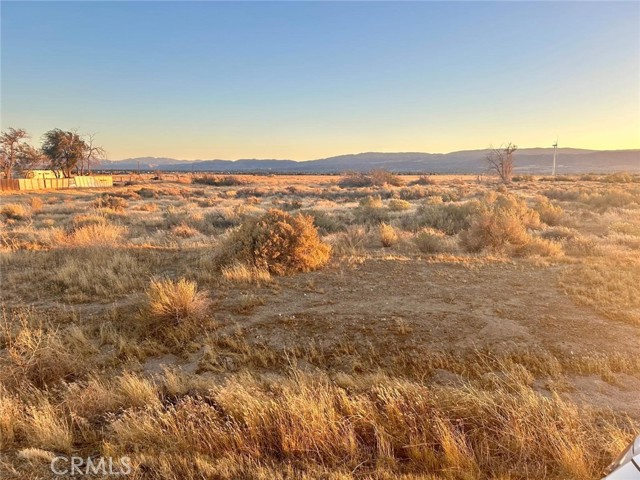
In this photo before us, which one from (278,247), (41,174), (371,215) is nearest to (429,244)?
(278,247)

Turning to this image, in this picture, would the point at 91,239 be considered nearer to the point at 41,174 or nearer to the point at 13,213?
the point at 13,213

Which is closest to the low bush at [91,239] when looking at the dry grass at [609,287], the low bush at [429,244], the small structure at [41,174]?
the low bush at [429,244]

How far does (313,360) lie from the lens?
220 inches

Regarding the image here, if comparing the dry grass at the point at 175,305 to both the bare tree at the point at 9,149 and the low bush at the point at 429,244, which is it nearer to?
the low bush at the point at 429,244

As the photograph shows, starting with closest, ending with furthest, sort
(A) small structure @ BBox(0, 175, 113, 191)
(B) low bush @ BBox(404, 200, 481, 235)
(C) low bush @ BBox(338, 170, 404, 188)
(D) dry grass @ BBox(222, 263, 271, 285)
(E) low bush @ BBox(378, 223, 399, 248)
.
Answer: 1. (D) dry grass @ BBox(222, 263, 271, 285)
2. (E) low bush @ BBox(378, 223, 399, 248)
3. (B) low bush @ BBox(404, 200, 481, 235)
4. (A) small structure @ BBox(0, 175, 113, 191)
5. (C) low bush @ BBox(338, 170, 404, 188)

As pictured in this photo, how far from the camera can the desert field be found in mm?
3600

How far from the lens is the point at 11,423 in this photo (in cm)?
406

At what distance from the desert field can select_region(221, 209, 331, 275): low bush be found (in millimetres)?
47

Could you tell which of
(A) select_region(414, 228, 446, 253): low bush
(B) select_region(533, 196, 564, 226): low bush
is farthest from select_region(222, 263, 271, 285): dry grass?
(B) select_region(533, 196, 564, 226): low bush

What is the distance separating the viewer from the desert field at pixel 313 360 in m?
3.60

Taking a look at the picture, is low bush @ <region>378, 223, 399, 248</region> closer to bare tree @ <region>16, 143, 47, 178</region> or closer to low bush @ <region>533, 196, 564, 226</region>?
low bush @ <region>533, 196, 564, 226</region>

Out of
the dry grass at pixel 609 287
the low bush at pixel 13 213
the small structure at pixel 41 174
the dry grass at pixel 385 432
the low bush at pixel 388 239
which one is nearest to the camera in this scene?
the dry grass at pixel 385 432

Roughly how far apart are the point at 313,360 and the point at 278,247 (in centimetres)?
427

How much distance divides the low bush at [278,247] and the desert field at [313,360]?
5 centimetres
